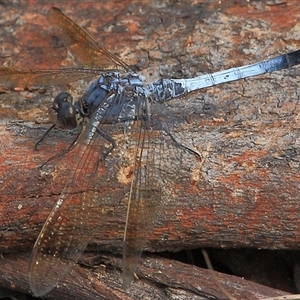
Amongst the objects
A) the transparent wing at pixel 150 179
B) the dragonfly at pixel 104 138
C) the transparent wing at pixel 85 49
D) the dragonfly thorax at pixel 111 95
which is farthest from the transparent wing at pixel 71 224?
the transparent wing at pixel 85 49

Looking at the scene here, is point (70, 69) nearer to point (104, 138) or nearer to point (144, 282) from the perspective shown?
point (104, 138)

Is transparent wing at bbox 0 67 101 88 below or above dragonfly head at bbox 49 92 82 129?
above

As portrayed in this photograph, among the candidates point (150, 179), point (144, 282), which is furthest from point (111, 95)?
point (144, 282)

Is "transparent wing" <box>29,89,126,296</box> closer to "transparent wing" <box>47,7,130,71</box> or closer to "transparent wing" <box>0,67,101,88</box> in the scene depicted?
"transparent wing" <box>0,67,101,88</box>

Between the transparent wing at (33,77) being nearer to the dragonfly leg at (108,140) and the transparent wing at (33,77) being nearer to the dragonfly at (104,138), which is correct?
the dragonfly at (104,138)

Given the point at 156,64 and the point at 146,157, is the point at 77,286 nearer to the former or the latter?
the point at 146,157

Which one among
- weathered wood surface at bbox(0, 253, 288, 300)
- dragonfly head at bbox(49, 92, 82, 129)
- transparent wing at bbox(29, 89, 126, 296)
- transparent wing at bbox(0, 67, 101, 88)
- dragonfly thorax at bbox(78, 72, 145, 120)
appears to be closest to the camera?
transparent wing at bbox(29, 89, 126, 296)

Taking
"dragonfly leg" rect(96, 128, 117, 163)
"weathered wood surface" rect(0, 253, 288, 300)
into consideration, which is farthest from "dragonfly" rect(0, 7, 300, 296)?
"weathered wood surface" rect(0, 253, 288, 300)
